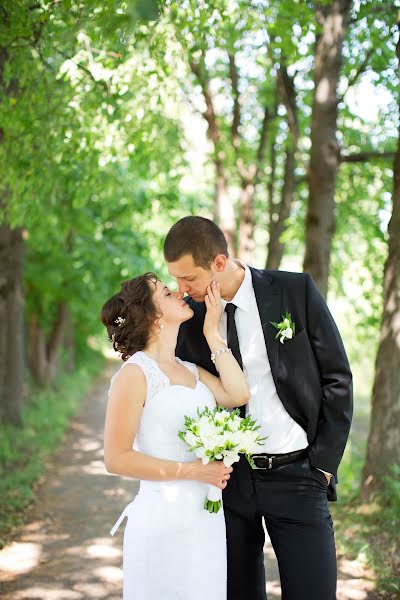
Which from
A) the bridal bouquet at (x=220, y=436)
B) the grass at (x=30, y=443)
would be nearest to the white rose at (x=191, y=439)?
the bridal bouquet at (x=220, y=436)

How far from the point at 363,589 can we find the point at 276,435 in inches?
103

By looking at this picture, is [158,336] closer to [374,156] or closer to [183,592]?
[183,592]

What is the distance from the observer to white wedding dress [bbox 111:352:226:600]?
11.5 feet

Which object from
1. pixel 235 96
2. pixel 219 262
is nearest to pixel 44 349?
pixel 235 96

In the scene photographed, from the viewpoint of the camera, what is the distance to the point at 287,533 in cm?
359

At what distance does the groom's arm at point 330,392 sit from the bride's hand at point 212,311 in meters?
0.49

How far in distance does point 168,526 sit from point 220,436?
58 centimetres

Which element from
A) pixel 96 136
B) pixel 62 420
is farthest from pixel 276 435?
pixel 62 420

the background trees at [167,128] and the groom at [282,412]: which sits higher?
the background trees at [167,128]

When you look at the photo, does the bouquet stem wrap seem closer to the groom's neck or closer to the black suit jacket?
the black suit jacket

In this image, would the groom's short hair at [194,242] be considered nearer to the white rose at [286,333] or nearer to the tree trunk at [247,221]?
the white rose at [286,333]

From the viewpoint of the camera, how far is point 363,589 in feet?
18.2

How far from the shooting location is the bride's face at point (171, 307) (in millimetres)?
3785

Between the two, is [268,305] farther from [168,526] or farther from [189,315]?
[168,526]
